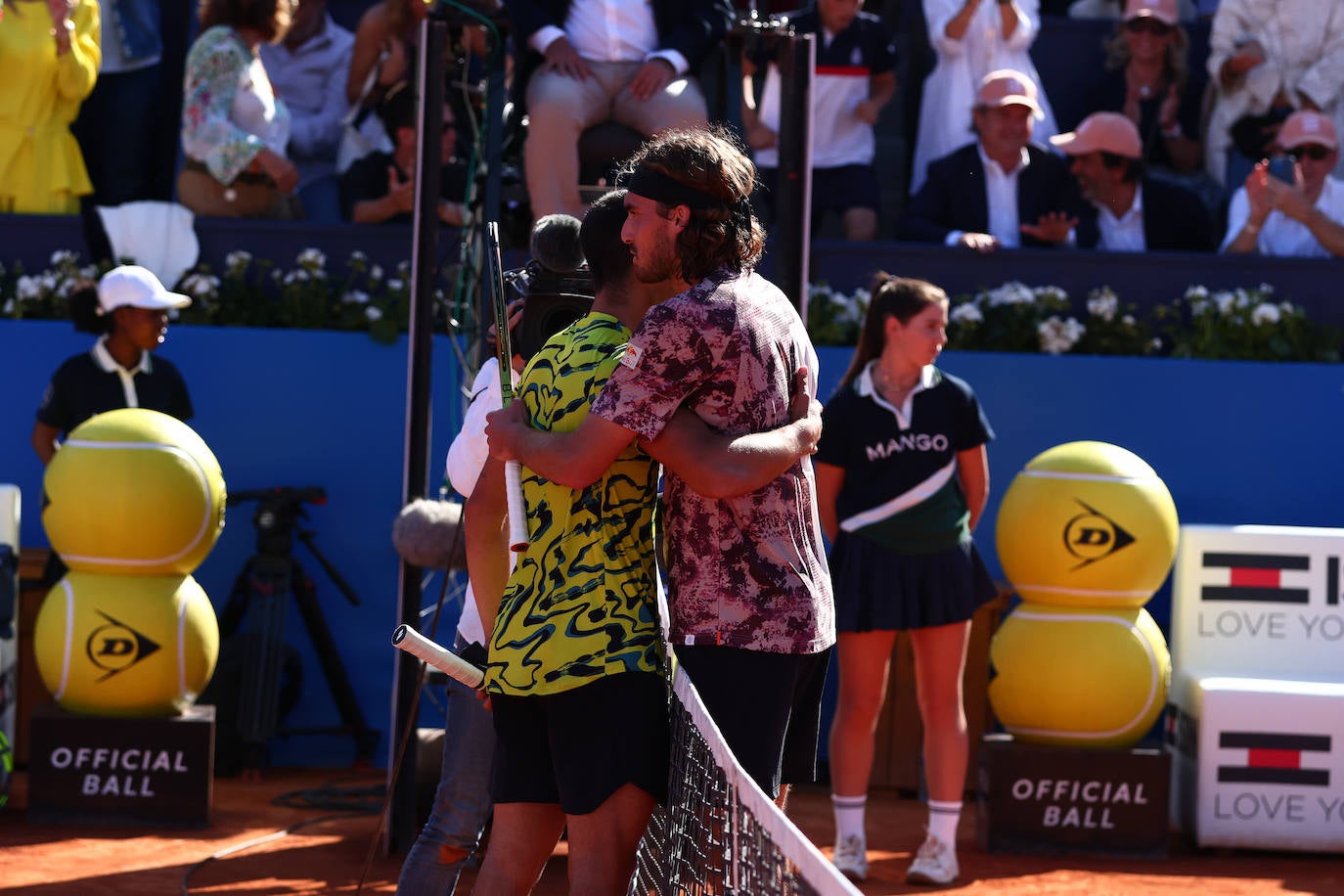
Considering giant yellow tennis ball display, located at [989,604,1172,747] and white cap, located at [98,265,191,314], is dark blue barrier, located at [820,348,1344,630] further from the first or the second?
white cap, located at [98,265,191,314]

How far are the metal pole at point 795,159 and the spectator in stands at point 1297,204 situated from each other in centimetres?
321

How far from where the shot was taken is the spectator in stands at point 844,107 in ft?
27.8

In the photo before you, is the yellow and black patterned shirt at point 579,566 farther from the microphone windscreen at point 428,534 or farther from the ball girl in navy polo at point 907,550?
the ball girl in navy polo at point 907,550

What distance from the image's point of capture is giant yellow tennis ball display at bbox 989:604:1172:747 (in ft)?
20.0

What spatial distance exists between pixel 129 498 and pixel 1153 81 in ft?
18.3

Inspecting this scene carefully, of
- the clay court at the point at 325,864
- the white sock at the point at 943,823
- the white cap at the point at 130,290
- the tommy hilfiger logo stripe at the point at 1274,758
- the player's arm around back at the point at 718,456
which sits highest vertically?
the white cap at the point at 130,290

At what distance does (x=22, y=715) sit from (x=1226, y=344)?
4.98 metres

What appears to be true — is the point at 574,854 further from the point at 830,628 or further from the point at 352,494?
the point at 352,494

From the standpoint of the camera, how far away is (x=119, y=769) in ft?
20.0

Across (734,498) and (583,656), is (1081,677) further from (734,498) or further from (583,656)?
(583,656)

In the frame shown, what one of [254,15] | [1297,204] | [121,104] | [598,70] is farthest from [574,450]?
[121,104]

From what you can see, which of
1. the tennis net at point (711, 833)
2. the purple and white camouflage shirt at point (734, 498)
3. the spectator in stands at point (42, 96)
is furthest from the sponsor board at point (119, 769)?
the purple and white camouflage shirt at point (734, 498)

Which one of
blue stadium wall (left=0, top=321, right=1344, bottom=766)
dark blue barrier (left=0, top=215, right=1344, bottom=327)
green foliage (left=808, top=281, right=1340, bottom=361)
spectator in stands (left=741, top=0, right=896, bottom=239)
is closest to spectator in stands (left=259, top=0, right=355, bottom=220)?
dark blue barrier (left=0, top=215, right=1344, bottom=327)

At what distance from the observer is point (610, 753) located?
3.00 m
